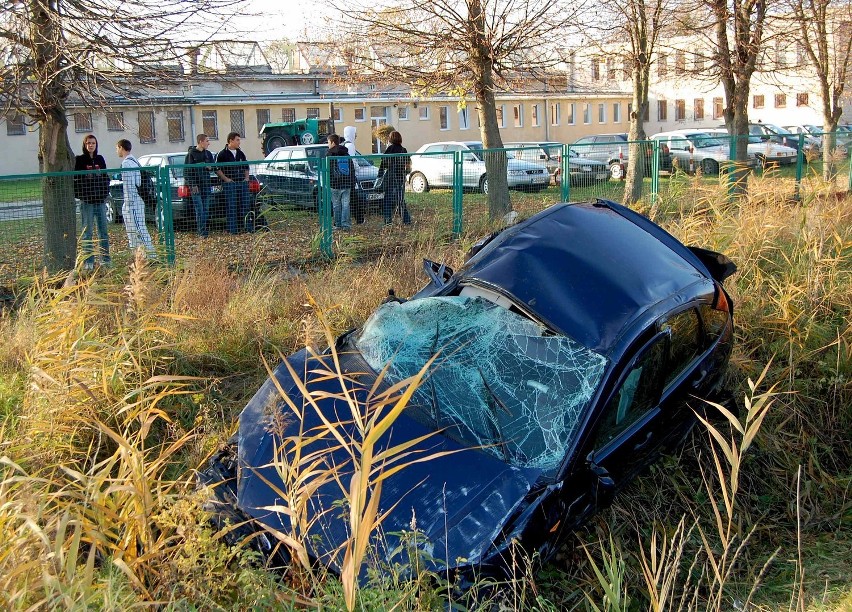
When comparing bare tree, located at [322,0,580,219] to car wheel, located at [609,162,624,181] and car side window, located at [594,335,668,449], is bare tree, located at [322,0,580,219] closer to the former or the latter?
car wheel, located at [609,162,624,181]

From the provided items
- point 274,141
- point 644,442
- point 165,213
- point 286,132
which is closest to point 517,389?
point 644,442

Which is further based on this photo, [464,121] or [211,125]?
[464,121]

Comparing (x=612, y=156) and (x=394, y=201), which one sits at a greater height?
(x=612, y=156)

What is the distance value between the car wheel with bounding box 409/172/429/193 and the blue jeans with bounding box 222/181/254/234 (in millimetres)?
2326

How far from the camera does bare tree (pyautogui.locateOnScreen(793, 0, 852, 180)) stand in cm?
1558

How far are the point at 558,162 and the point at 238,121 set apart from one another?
24308 millimetres

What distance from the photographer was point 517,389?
392 cm

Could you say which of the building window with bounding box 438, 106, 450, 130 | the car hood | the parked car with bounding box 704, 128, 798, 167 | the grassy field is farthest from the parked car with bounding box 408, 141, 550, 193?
the building window with bounding box 438, 106, 450, 130

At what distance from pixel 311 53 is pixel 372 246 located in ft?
16.7

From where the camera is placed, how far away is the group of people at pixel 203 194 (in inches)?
334

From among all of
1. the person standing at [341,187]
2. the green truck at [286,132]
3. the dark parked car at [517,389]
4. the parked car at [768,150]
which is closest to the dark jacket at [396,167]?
the person standing at [341,187]

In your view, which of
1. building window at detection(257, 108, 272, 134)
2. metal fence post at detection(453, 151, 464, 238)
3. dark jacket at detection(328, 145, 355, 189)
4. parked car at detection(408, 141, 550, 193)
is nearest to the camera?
dark jacket at detection(328, 145, 355, 189)

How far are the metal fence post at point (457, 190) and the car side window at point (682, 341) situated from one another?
20.8 ft

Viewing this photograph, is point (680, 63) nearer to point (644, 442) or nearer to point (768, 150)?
point (768, 150)
